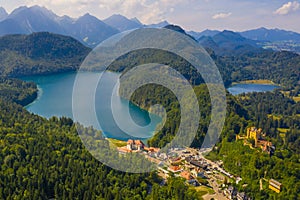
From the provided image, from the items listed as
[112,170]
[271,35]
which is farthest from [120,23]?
[112,170]

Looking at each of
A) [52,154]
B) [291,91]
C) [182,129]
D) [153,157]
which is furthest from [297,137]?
[291,91]

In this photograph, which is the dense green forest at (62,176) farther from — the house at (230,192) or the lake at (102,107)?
the lake at (102,107)

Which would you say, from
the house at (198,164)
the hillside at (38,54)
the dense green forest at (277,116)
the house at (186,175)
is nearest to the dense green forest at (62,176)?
the house at (186,175)

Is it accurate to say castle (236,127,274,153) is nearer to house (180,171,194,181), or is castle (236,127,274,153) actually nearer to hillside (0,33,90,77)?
house (180,171,194,181)

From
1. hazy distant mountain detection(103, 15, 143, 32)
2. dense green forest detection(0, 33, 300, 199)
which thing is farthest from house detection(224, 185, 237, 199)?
hazy distant mountain detection(103, 15, 143, 32)

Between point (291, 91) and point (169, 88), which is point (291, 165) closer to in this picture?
point (169, 88)

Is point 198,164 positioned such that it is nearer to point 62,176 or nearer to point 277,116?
point 62,176
